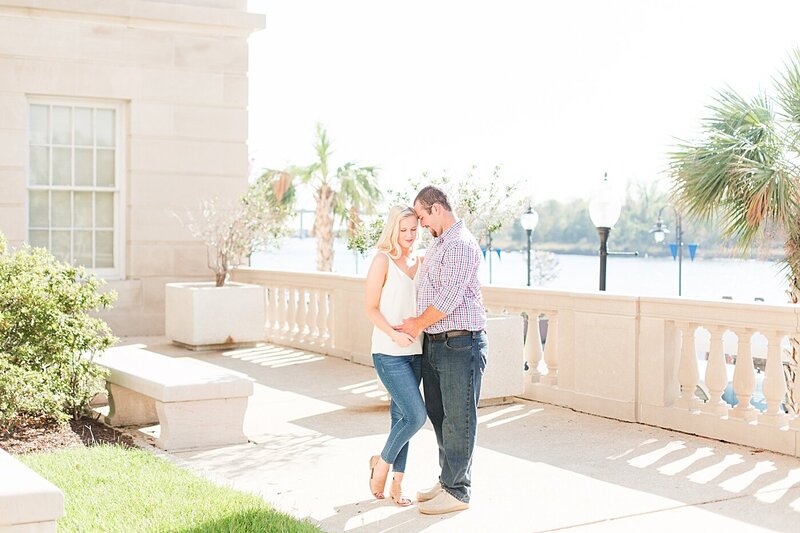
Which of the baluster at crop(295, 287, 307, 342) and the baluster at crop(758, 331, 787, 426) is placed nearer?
the baluster at crop(758, 331, 787, 426)

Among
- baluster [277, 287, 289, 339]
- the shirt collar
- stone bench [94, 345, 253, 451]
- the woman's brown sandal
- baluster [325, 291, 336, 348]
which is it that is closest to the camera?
Result: the shirt collar

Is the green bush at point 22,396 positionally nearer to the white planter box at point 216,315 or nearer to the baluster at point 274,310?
the white planter box at point 216,315

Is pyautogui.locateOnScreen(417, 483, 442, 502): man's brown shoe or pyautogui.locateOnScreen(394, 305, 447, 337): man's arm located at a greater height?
pyautogui.locateOnScreen(394, 305, 447, 337): man's arm

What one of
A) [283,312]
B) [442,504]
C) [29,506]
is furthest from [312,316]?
[29,506]

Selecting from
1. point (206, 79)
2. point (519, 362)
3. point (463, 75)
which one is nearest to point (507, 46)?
point (463, 75)

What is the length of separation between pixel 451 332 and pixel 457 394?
1.21 feet

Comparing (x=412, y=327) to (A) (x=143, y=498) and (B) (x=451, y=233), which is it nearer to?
(B) (x=451, y=233)

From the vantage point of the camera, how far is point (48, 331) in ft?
26.2

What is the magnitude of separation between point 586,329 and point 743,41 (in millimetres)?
94913

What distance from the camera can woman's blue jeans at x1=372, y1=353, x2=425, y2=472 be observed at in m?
5.84

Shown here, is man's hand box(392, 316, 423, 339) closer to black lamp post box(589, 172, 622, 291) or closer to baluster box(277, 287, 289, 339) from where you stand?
black lamp post box(589, 172, 622, 291)

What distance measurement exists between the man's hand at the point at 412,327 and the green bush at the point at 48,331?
348 centimetres

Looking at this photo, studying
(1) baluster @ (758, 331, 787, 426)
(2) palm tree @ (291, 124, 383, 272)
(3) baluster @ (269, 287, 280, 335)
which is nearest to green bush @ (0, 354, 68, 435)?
(1) baluster @ (758, 331, 787, 426)

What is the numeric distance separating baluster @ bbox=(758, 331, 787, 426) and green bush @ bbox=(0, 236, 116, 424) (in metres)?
5.52
